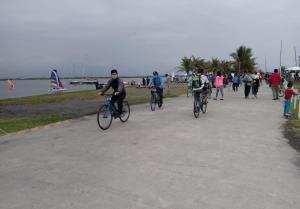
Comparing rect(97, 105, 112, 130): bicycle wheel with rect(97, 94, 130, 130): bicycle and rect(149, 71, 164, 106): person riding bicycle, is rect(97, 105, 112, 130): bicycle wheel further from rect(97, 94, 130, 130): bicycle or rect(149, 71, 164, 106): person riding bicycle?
rect(149, 71, 164, 106): person riding bicycle

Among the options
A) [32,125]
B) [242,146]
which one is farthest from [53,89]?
[242,146]

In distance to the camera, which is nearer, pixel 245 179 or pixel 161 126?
pixel 245 179

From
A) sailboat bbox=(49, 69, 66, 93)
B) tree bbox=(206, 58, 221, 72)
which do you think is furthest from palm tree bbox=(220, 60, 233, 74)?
sailboat bbox=(49, 69, 66, 93)

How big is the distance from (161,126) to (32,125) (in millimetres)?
4218

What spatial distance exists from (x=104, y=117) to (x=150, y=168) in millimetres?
5467

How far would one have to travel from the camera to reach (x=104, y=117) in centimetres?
1280

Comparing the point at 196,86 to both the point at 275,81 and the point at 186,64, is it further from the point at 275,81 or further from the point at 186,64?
the point at 186,64

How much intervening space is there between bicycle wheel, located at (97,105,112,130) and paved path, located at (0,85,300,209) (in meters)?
0.32

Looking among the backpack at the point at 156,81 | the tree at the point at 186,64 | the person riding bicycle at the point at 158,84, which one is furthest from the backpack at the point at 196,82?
the tree at the point at 186,64

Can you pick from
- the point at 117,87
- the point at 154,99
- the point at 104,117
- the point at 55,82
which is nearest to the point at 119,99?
the point at 117,87

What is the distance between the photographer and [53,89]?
47469 millimetres

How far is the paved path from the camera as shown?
578 centimetres

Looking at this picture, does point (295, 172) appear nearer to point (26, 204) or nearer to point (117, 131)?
Result: point (26, 204)

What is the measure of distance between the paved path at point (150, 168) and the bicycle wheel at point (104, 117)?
0.32 meters
